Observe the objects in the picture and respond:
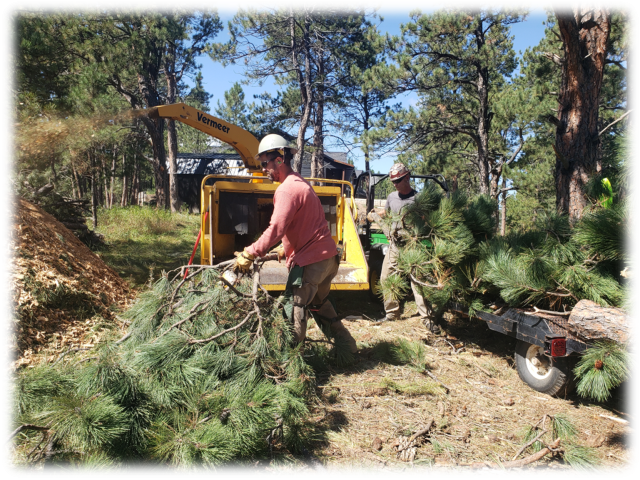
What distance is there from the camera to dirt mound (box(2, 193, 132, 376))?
13.1ft

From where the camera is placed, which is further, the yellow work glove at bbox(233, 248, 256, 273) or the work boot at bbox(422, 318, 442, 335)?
the work boot at bbox(422, 318, 442, 335)

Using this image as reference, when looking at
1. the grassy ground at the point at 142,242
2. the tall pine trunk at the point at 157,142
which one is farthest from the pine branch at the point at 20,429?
the tall pine trunk at the point at 157,142

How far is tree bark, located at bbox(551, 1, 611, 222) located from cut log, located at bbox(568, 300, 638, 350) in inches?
79.7

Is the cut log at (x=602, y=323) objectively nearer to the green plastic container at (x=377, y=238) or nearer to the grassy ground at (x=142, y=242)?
the green plastic container at (x=377, y=238)

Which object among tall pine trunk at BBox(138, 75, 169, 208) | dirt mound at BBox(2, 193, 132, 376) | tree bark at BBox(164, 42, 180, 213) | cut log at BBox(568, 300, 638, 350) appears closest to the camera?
cut log at BBox(568, 300, 638, 350)

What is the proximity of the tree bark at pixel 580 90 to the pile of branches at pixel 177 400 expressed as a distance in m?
3.68

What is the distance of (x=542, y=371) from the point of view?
376cm

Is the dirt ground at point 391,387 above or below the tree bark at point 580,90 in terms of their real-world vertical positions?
below

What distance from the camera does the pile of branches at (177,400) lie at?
7.37 feet

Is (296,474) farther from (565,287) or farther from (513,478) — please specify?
(565,287)

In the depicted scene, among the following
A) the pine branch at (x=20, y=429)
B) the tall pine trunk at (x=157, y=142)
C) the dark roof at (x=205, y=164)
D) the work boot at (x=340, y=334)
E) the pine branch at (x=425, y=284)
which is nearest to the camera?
the pine branch at (x=20, y=429)

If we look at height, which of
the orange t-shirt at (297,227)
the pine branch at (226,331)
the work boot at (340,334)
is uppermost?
the orange t-shirt at (297,227)

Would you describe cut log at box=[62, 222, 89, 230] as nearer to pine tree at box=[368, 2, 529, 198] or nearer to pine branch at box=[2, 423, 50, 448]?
pine branch at box=[2, 423, 50, 448]

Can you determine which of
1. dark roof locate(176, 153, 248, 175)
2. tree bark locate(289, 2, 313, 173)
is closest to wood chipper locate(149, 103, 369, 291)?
tree bark locate(289, 2, 313, 173)
